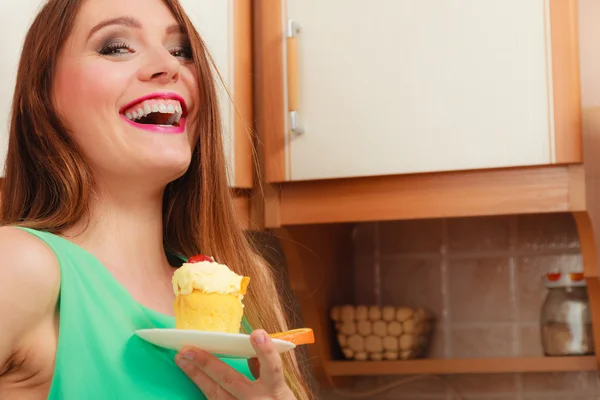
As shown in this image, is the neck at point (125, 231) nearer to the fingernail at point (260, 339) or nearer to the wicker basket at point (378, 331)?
the fingernail at point (260, 339)

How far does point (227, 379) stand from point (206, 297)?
9cm

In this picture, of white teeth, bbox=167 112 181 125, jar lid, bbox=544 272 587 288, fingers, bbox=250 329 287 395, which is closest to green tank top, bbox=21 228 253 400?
fingers, bbox=250 329 287 395

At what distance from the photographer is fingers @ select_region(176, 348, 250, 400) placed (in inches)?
33.7

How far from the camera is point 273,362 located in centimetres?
81

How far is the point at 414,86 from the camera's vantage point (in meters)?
1.44

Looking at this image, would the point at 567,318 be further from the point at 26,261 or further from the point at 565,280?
the point at 26,261

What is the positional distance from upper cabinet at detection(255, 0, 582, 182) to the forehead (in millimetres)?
436

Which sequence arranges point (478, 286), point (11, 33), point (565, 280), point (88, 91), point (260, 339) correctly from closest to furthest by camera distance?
point (260, 339)
point (88, 91)
point (11, 33)
point (565, 280)
point (478, 286)

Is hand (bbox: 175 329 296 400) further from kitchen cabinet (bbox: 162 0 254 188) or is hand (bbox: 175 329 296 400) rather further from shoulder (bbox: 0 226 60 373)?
kitchen cabinet (bbox: 162 0 254 188)

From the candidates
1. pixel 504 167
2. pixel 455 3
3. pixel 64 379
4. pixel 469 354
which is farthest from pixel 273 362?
pixel 469 354

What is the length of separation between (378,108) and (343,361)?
1.71 ft

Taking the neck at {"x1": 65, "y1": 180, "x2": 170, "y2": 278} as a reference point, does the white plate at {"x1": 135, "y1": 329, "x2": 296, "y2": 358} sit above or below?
below

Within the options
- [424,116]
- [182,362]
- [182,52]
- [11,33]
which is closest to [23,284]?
[182,362]

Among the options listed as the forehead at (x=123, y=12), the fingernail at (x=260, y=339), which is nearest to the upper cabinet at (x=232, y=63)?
the forehead at (x=123, y=12)
